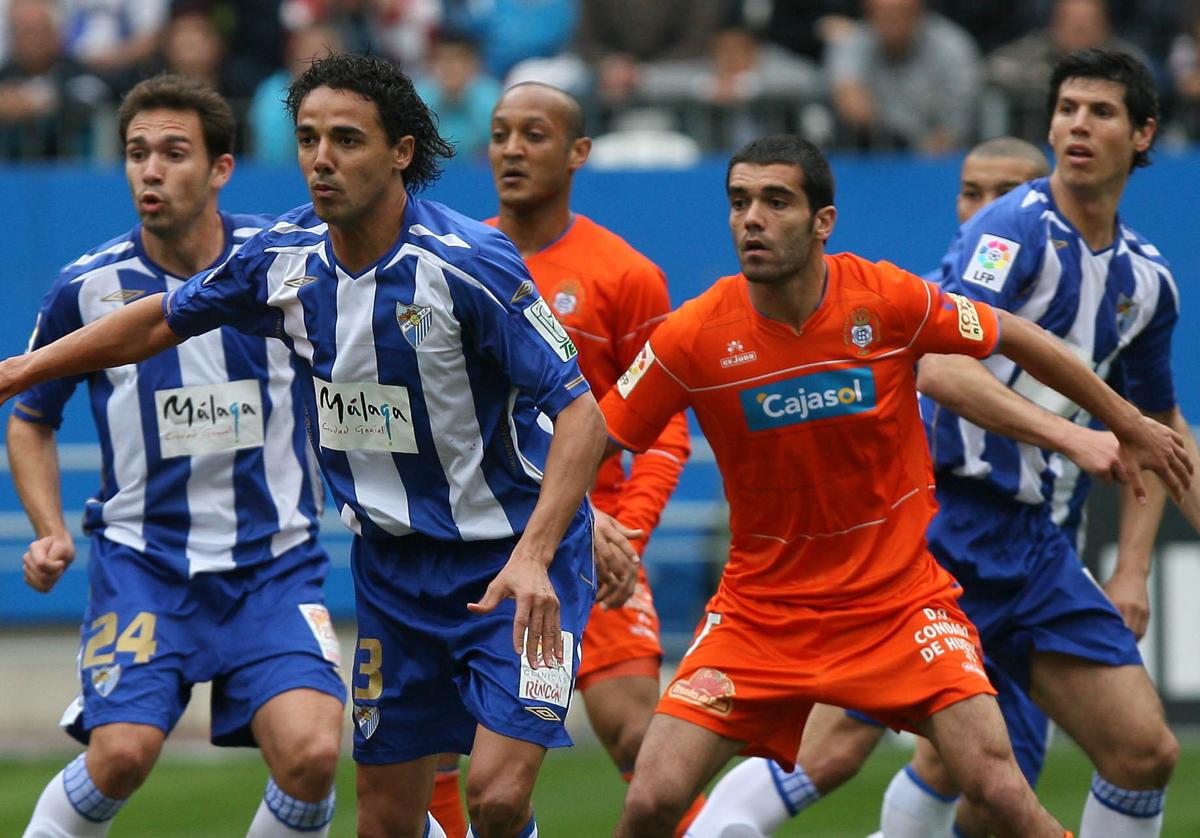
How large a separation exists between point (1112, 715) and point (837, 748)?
101 centimetres

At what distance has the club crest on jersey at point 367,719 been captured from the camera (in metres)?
6.00

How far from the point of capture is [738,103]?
12750mm

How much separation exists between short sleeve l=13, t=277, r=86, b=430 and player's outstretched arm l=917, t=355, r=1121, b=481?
2755 millimetres

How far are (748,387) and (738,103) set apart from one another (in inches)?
274

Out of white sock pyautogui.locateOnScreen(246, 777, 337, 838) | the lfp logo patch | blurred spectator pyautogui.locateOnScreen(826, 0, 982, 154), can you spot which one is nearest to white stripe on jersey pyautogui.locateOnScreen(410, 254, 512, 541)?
the lfp logo patch

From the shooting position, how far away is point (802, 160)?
6.12 metres

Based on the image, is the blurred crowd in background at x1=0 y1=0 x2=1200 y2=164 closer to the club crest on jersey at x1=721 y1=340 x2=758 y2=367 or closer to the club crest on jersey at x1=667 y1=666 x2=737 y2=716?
the club crest on jersey at x1=721 y1=340 x2=758 y2=367

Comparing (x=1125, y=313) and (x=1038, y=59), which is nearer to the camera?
(x=1125, y=313)

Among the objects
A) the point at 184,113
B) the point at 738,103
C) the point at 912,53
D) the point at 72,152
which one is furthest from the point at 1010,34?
the point at 184,113

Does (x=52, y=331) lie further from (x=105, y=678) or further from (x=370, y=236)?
(x=370, y=236)

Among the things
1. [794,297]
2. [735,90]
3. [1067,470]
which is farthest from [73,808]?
[735,90]

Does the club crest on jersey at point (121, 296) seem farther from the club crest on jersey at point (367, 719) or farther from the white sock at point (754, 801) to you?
the white sock at point (754, 801)

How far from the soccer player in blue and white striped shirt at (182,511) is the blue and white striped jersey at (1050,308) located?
2.24m

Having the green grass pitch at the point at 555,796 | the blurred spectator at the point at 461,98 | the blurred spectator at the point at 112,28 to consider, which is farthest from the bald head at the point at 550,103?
the blurred spectator at the point at 112,28
